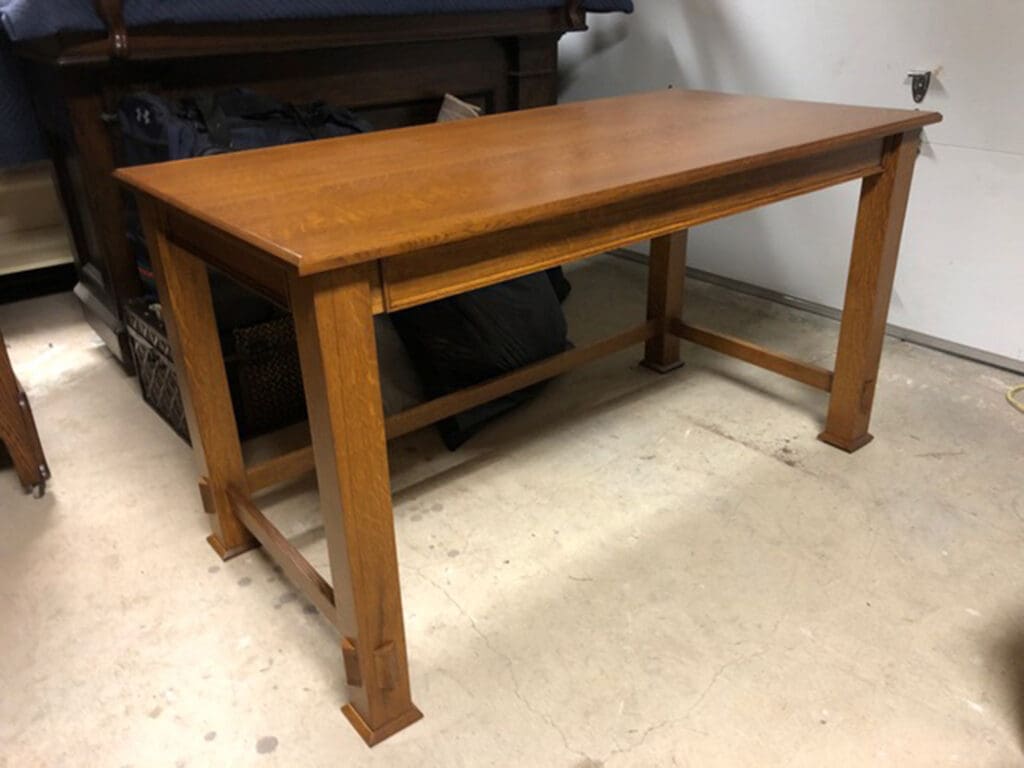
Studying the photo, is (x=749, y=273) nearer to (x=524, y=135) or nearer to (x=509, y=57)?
(x=509, y=57)

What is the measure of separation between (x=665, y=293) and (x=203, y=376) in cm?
138

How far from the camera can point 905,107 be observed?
2.54 meters

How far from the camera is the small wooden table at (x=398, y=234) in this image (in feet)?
3.82

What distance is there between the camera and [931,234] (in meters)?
2.59

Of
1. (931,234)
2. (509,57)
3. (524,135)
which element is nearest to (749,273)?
(931,234)

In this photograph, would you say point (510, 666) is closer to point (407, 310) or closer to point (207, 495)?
point (207, 495)

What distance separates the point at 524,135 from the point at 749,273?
1645 mm

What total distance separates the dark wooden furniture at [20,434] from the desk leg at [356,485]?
1.08 m

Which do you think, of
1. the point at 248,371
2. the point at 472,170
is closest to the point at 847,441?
the point at 472,170

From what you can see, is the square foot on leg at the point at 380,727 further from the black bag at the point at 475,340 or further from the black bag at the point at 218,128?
the black bag at the point at 218,128

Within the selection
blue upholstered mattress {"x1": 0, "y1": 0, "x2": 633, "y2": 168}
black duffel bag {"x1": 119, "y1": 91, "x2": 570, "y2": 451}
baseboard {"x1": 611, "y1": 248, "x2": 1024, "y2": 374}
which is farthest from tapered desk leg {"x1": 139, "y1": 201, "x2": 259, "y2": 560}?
baseboard {"x1": 611, "y1": 248, "x2": 1024, "y2": 374}

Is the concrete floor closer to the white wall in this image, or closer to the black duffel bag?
the black duffel bag

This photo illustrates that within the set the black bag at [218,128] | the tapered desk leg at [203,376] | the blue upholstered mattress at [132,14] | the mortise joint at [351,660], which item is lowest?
the mortise joint at [351,660]

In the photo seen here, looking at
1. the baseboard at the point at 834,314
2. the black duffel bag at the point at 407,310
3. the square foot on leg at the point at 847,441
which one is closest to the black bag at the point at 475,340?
the black duffel bag at the point at 407,310
